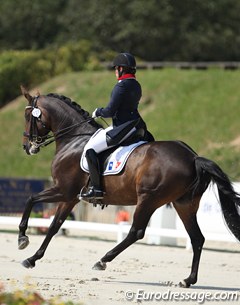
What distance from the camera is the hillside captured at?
125 ft

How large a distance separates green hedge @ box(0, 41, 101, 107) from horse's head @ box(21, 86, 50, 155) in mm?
33831

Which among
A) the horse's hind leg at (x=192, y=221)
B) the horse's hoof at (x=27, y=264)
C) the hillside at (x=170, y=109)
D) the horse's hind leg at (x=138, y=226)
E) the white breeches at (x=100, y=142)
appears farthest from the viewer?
the hillside at (x=170, y=109)

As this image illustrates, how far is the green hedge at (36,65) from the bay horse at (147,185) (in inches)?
1361

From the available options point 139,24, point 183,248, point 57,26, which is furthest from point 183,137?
point 57,26

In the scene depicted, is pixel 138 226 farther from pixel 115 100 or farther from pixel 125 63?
pixel 125 63

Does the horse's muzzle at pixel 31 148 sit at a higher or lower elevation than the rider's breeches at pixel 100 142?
lower

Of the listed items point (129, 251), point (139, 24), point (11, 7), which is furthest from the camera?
point (11, 7)

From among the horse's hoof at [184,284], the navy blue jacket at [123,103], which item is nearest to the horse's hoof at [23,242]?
the navy blue jacket at [123,103]

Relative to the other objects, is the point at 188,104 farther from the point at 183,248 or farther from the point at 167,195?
the point at 167,195

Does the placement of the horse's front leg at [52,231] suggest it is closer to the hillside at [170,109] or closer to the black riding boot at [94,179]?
the black riding boot at [94,179]

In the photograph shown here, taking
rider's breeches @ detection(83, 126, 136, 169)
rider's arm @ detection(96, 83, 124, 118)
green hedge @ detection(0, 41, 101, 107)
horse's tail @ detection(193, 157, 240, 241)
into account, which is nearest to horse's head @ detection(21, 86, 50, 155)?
rider's breeches @ detection(83, 126, 136, 169)

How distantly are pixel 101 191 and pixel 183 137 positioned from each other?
26.3 m

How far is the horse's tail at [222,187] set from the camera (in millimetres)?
11820

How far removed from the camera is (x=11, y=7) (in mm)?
65812
